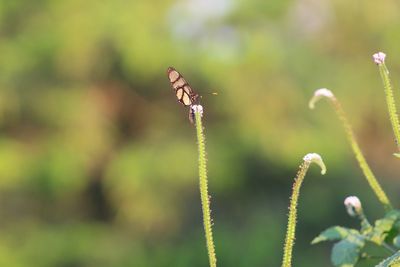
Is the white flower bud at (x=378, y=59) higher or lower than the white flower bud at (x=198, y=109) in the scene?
higher

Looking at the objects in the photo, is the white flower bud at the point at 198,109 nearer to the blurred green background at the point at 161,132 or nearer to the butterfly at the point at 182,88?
the butterfly at the point at 182,88

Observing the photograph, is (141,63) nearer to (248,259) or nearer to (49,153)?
(49,153)

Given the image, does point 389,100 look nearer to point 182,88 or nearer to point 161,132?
point 182,88

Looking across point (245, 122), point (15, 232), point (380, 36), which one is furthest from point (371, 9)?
point (15, 232)

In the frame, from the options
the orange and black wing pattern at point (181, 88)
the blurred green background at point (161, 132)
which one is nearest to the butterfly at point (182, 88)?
the orange and black wing pattern at point (181, 88)

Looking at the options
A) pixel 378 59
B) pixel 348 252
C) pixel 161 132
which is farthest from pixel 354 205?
pixel 161 132
